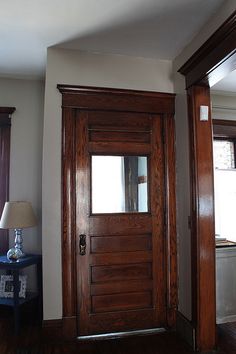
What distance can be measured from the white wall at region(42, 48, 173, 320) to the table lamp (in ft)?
1.17

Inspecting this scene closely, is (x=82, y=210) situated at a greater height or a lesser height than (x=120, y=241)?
greater

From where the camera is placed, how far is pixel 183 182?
2.60 metres

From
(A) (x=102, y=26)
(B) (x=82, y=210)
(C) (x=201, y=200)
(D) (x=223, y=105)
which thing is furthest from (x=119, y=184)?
(D) (x=223, y=105)

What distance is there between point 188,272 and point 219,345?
2.15 ft

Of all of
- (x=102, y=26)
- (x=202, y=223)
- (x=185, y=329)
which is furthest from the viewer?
(x=185, y=329)

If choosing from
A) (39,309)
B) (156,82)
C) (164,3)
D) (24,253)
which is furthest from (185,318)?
(164,3)

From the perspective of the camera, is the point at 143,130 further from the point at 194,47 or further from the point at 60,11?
the point at 60,11

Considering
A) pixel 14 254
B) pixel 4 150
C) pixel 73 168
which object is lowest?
pixel 14 254

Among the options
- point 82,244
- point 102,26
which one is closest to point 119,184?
point 82,244

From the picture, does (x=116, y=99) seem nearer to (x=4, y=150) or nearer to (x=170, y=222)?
(x=170, y=222)

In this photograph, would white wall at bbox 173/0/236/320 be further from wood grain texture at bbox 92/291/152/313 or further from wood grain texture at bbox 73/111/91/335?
wood grain texture at bbox 73/111/91/335

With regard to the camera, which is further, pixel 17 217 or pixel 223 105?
pixel 223 105

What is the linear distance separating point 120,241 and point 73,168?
807mm

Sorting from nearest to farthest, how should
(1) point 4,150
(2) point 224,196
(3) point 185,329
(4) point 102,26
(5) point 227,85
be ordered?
(4) point 102,26 → (3) point 185,329 → (1) point 4,150 → (5) point 227,85 → (2) point 224,196
